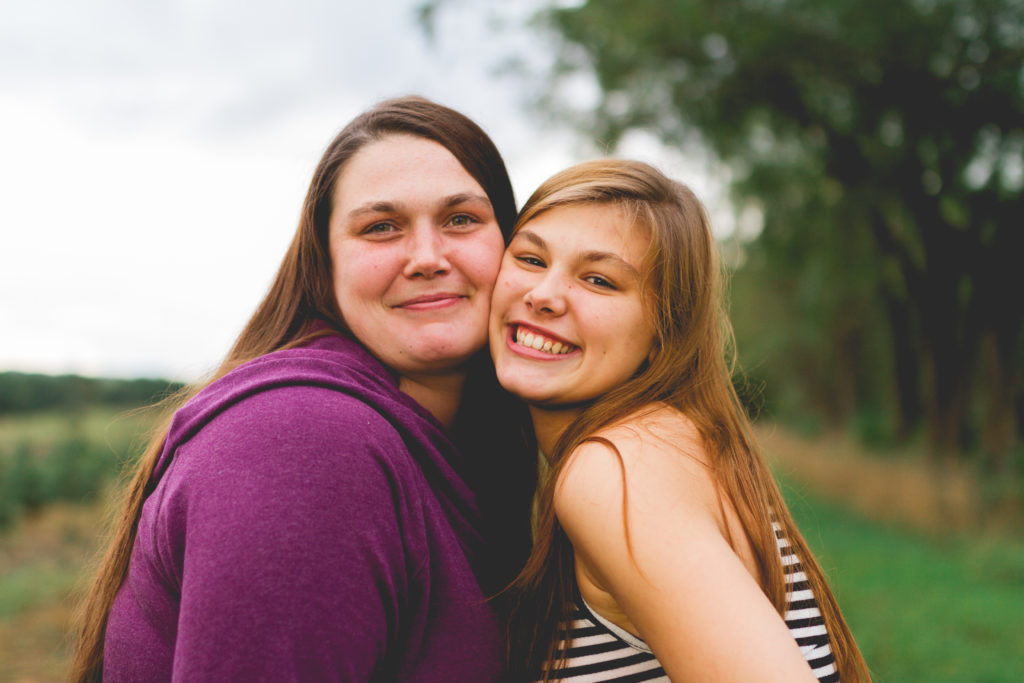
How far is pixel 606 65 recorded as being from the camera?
10.5 meters

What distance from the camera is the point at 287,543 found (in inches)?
55.3

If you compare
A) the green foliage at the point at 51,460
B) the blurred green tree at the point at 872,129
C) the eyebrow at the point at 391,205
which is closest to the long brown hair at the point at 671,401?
the eyebrow at the point at 391,205

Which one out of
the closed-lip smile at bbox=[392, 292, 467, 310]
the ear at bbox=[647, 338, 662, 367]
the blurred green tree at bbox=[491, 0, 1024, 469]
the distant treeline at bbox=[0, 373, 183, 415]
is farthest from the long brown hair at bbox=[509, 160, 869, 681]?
the distant treeline at bbox=[0, 373, 183, 415]

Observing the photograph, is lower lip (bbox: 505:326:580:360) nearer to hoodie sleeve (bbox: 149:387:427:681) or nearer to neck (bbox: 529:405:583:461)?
neck (bbox: 529:405:583:461)

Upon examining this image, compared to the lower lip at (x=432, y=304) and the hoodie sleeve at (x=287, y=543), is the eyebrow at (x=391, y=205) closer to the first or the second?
the lower lip at (x=432, y=304)

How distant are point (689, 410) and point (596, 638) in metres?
0.66

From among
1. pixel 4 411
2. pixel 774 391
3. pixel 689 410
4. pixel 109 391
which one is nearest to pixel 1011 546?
pixel 689 410

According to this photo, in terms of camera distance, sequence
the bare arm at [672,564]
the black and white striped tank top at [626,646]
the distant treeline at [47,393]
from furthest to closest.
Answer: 1. the distant treeline at [47,393]
2. the black and white striped tank top at [626,646]
3. the bare arm at [672,564]

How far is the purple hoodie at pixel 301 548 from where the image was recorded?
1.38m

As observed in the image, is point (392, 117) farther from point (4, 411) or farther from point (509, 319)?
point (4, 411)

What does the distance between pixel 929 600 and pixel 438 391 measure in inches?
269

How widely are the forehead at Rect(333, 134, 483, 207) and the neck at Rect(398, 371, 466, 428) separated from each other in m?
0.55

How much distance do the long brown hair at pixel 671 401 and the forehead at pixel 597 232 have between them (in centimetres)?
2

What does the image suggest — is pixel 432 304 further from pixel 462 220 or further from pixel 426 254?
pixel 462 220
